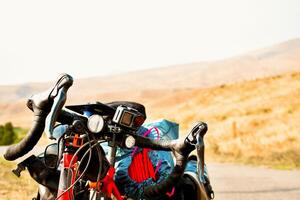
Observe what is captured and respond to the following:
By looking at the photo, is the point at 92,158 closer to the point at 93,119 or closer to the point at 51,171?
the point at 93,119

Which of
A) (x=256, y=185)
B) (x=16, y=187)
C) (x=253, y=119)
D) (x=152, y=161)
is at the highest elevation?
(x=253, y=119)

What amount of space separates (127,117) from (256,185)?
A: 439 inches

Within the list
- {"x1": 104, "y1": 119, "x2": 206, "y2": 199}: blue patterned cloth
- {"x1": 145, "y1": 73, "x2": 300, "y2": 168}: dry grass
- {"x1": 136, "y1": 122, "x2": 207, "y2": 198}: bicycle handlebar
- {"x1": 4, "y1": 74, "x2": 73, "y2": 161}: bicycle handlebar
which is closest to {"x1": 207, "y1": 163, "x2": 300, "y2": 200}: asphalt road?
{"x1": 145, "y1": 73, "x2": 300, "y2": 168}: dry grass

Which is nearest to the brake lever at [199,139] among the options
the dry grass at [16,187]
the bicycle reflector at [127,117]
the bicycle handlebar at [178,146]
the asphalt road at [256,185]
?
the bicycle handlebar at [178,146]

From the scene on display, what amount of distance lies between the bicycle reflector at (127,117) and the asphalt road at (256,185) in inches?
316

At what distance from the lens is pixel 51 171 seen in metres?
3.96

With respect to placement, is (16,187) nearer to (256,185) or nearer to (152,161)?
(256,185)

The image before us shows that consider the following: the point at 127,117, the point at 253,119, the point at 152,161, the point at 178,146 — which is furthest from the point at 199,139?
the point at 253,119

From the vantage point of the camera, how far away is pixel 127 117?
3434 mm

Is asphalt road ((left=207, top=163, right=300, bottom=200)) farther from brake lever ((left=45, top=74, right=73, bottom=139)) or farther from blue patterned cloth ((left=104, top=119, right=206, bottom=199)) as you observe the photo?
brake lever ((left=45, top=74, right=73, bottom=139))

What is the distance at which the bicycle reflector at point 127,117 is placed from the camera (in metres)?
3.40

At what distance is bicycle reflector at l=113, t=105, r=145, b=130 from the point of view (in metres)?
3.40

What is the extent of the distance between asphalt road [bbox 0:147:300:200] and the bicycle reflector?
8033 millimetres

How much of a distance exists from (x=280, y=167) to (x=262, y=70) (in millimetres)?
177906
